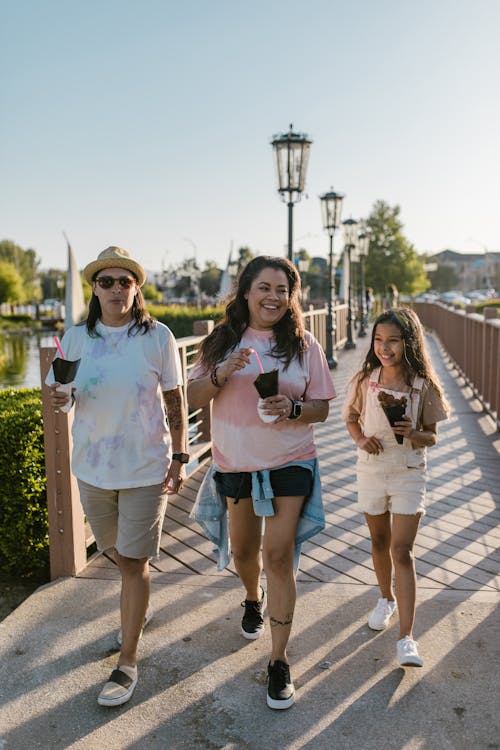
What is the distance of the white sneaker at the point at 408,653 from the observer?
282 cm

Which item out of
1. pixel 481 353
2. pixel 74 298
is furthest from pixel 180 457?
pixel 74 298

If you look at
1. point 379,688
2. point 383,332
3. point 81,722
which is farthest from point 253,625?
point 383,332

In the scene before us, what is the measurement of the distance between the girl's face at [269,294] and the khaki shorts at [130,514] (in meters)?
0.84

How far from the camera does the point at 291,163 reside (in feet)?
35.0

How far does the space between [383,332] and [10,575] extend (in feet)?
9.27

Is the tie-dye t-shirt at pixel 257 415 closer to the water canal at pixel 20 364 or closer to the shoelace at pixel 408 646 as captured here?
the shoelace at pixel 408 646

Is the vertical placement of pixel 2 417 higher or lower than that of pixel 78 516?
higher

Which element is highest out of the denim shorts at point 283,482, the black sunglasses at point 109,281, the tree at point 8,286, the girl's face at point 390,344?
the tree at point 8,286

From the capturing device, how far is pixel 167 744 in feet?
7.98

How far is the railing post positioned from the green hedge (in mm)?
227

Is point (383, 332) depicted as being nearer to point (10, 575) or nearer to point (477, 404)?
point (10, 575)

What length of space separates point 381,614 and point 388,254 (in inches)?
1680

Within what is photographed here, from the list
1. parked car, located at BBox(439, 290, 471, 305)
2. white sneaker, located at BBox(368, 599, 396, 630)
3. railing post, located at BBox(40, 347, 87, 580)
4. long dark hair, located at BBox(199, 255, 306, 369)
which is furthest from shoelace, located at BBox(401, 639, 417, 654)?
parked car, located at BBox(439, 290, 471, 305)

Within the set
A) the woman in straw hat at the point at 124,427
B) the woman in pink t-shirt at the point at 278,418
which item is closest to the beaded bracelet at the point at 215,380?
the woman in pink t-shirt at the point at 278,418
